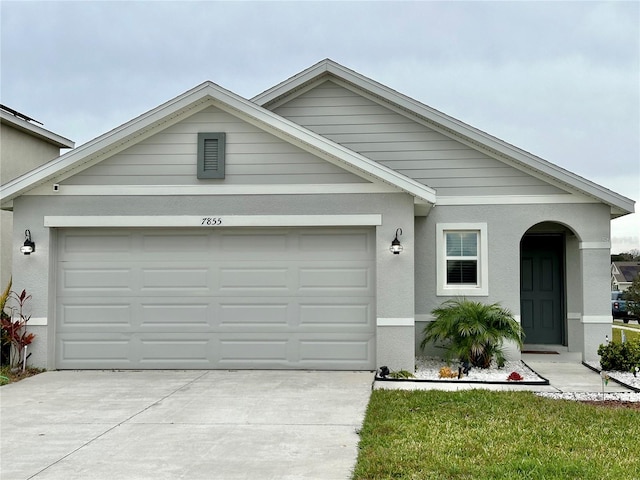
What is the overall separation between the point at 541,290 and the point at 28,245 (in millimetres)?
10304

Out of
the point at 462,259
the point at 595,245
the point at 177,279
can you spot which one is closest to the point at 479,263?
the point at 462,259

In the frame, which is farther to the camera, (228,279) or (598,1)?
(598,1)

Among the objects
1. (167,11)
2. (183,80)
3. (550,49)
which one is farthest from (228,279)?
(183,80)

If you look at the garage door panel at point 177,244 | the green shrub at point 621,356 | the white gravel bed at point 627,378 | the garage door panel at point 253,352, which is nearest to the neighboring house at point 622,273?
the green shrub at point 621,356

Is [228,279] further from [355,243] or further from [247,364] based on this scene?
[355,243]

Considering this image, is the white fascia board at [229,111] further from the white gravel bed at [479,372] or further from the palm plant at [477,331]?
the white gravel bed at [479,372]

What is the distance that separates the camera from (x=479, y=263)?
1216 cm

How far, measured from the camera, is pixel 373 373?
33.9ft

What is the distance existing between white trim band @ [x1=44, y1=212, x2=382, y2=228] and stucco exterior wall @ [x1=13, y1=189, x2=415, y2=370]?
0.24 ft

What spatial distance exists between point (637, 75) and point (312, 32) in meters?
9.01

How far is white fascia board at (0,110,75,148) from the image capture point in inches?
582

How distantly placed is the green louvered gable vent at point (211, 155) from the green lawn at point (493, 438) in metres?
4.52

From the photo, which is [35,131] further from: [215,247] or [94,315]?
[215,247]

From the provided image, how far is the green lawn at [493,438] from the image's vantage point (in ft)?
18.1
